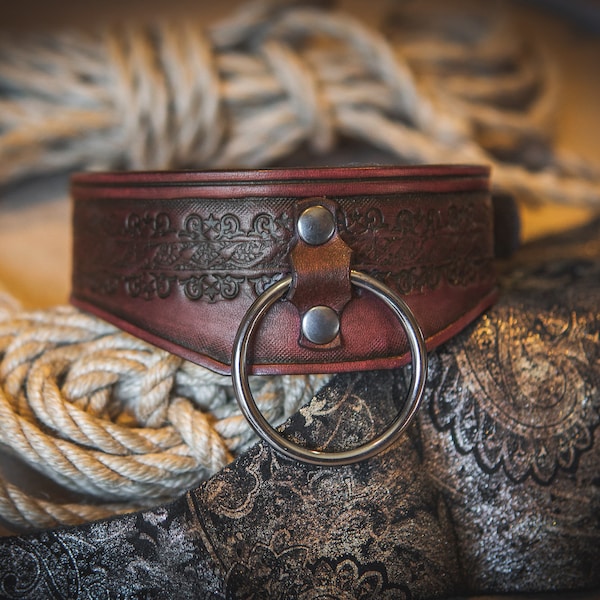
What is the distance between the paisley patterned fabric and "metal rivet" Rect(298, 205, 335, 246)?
124 mm

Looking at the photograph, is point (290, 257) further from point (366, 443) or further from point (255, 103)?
point (255, 103)

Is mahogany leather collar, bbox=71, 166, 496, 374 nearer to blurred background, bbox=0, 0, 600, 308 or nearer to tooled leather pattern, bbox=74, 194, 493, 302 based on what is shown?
tooled leather pattern, bbox=74, 194, 493, 302

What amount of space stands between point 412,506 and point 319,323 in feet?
0.58

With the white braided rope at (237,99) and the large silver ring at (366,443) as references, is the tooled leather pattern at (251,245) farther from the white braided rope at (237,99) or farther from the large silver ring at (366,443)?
the white braided rope at (237,99)

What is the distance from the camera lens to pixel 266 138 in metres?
0.92

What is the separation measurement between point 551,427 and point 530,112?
59 cm

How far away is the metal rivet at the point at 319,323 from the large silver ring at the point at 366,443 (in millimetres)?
28

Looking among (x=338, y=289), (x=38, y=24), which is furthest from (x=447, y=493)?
(x=38, y=24)

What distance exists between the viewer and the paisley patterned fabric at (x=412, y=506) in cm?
54

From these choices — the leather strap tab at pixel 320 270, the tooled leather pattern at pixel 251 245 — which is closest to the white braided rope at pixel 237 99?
the tooled leather pattern at pixel 251 245

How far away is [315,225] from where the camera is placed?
1.74 ft

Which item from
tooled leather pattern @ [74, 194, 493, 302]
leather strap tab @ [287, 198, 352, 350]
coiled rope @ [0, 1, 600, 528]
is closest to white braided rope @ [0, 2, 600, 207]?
coiled rope @ [0, 1, 600, 528]

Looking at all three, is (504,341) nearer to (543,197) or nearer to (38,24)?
(543,197)

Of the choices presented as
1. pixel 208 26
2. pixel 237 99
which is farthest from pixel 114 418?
pixel 208 26
